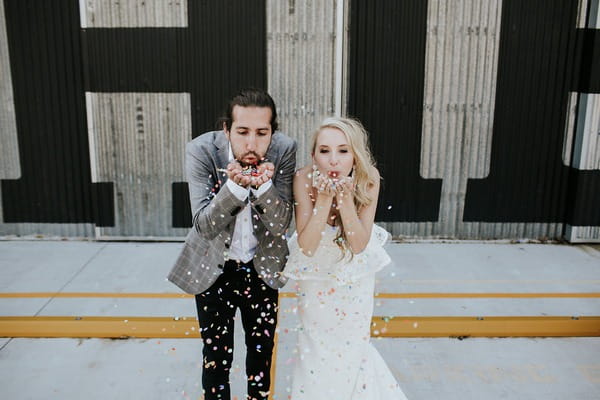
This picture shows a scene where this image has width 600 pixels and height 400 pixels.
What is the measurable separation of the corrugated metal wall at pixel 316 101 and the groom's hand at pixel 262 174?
3.65 m

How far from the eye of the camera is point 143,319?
13.9 ft

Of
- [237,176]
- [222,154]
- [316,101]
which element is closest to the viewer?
[237,176]

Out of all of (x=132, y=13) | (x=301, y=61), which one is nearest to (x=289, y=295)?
(x=301, y=61)

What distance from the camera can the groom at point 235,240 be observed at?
2492mm

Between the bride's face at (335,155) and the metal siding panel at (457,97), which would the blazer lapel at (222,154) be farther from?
the metal siding panel at (457,97)

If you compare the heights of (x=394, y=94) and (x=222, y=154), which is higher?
(x=394, y=94)

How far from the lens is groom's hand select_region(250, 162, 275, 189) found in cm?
242

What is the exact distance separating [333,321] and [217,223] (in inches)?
33.7

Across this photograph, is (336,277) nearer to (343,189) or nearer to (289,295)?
(343,189)

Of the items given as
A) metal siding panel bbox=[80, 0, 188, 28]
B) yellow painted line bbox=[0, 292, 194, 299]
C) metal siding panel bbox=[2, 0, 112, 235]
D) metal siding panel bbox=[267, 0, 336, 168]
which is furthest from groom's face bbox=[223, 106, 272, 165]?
metal siding panel bbox=[2, 0, 112, 235]

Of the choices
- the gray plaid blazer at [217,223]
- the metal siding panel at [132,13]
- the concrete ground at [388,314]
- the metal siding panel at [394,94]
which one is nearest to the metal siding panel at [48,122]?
the metal siding panel at [132,13]

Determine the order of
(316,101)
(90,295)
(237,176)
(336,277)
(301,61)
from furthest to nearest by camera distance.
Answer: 1. (316,101)
2. (301,61)
3. (90,295)
4. (336,277)
5. (237,176)

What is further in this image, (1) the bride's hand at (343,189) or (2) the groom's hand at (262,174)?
(1) the bride's hand at (343,189)

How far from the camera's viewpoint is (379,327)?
418cm
